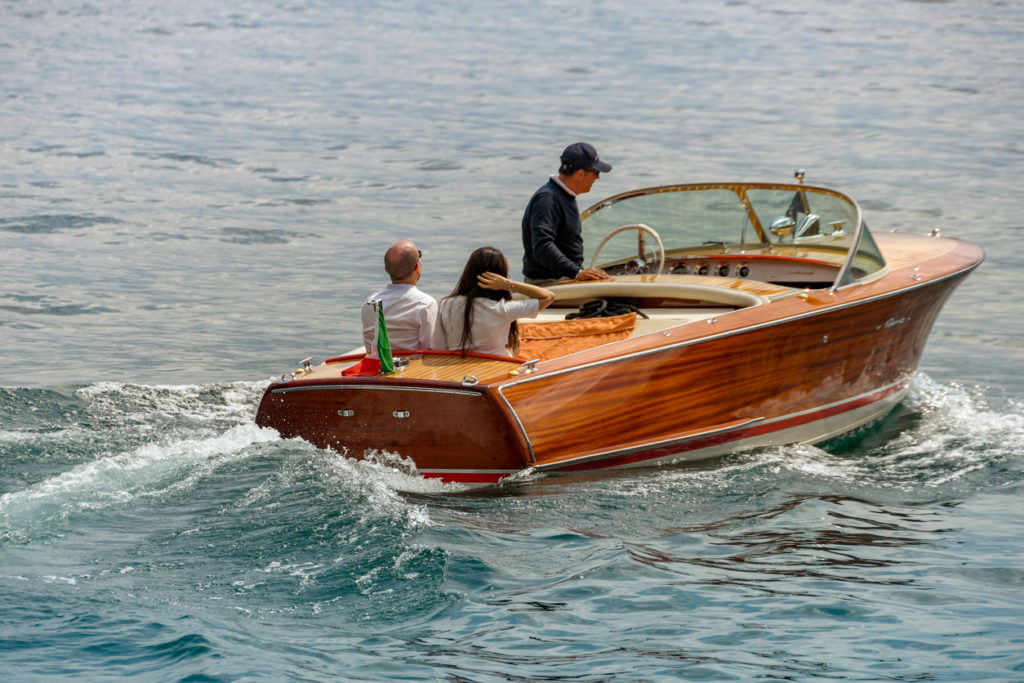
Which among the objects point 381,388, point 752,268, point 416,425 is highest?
point 752,268

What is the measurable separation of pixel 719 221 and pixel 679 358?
7.04 feet

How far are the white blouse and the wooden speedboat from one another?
0.10 metres

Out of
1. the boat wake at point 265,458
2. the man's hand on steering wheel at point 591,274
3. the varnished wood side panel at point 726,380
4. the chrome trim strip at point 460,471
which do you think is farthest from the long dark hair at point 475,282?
the man's hand on steering wheel at point 591,274

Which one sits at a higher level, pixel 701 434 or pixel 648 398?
pixel 648 398

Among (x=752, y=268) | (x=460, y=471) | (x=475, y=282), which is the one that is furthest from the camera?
(x=752, y=268)

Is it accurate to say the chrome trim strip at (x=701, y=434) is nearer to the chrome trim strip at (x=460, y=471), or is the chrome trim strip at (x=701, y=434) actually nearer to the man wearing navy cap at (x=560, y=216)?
the chrome trim strip at (x=460, y=471)

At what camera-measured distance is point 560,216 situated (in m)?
7.98

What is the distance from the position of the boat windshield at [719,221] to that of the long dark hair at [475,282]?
229 centimetres

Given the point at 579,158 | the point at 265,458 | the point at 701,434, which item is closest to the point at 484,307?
the point at 265,458

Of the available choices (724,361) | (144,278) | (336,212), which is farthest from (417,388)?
(336,212)

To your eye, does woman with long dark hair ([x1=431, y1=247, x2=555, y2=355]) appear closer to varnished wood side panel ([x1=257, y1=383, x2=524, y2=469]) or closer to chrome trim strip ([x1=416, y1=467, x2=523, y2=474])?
varnished wood side panel ([x1=257, y1=383, x2=524, y2=469])

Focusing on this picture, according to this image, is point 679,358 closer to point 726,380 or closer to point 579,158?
point 726,380

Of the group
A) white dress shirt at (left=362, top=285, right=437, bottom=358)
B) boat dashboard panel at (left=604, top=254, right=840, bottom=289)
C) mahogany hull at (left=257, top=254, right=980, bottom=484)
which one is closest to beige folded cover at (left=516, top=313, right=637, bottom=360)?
mahogany hull at (left=257, top=254, right=980, bottom=484)

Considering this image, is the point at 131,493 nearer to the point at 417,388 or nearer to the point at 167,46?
the point at 417,388
